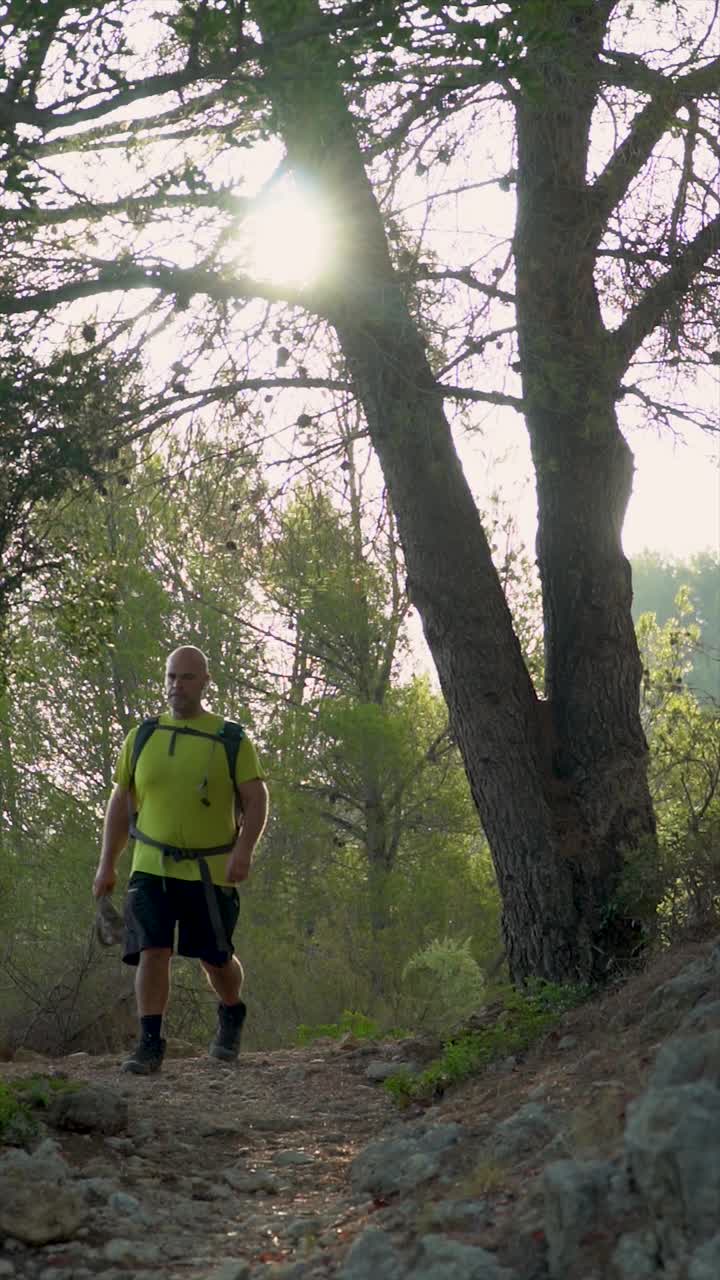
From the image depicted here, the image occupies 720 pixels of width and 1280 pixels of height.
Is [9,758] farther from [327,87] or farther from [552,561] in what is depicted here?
[327,87]

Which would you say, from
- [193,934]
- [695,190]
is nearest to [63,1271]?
[193,934]

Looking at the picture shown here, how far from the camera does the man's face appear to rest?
7.22m

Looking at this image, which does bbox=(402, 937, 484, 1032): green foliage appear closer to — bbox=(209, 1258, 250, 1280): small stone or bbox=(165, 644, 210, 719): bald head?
bbox=(165, 644, 210, 719): bald head

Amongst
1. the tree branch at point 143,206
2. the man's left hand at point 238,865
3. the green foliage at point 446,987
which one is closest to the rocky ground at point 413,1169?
the man's left hand at point 238,865

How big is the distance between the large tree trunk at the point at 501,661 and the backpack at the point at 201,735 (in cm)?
126

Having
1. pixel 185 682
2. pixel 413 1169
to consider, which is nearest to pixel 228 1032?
pixel 185 682

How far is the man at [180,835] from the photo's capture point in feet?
23.2

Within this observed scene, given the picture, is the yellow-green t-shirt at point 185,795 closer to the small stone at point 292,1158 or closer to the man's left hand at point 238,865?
the man's left hand at point 238,865

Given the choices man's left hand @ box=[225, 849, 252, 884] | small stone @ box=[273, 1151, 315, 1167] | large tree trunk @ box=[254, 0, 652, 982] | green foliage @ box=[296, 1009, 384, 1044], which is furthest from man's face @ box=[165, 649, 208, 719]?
green foliage @ box=[296, 1009, 384, 1044]

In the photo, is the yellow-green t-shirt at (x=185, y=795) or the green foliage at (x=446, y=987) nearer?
the yellow-green t-shirt at (x=185, y=795)

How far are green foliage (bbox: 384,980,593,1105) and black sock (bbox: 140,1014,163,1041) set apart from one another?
1.17 metres

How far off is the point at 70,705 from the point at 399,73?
14274 mm

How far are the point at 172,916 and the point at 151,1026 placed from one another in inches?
21.8

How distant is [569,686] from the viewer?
8.02 meters
